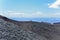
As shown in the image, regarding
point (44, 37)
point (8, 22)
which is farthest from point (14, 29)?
point (44, 37)

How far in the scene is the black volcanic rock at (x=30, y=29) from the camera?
636 centimetres

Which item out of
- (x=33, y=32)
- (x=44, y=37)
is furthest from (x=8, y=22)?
(x=44, y=37)

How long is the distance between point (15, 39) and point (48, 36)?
5.17ft

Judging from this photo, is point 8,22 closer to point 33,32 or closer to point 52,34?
point 33,32

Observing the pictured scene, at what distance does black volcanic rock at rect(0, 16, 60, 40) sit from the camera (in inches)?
250

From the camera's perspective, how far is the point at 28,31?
22.2 feet

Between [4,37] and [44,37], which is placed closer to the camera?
[4,37]

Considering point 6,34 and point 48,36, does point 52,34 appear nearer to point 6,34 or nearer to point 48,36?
point 48,36

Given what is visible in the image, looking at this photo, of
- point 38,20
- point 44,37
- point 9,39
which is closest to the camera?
point 9,39

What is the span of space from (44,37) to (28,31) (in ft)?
2.04

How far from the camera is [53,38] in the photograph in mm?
6809

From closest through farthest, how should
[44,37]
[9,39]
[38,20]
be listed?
[9,39] < [38,20] < [44,37]

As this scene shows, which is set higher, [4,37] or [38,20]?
[38,20]

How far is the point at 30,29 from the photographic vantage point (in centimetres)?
698
